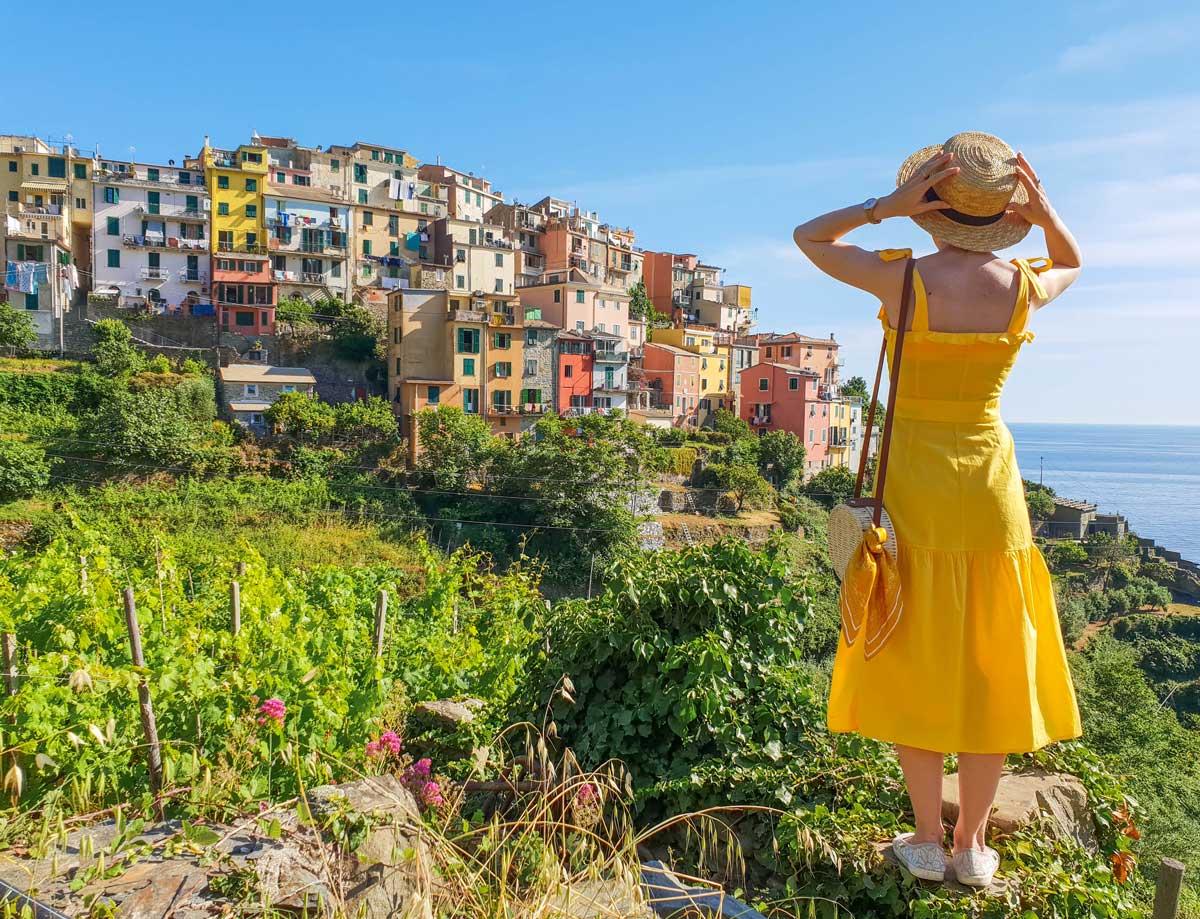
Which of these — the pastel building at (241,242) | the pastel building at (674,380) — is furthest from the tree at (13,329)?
the pastel building at (674,380)

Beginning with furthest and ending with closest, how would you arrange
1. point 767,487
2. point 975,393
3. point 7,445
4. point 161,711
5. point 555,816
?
point 767,487 → point 7,445 → point 161,711 → point 555,816 → point 975,393

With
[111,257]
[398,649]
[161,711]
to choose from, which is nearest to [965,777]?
[161,711]

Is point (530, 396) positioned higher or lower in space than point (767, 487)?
higher

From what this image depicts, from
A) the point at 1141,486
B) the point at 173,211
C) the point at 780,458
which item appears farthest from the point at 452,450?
the point at 1141,486

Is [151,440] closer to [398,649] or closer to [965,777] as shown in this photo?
[398,649]

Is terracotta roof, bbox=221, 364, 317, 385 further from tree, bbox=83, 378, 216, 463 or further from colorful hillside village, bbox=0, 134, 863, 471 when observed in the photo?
tree, bbox=83, 378, 216, 463

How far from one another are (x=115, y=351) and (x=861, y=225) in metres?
32.0

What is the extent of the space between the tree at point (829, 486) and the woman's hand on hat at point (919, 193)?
33.0 meters

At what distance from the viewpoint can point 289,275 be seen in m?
36.7

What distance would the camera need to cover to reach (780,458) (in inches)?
1394

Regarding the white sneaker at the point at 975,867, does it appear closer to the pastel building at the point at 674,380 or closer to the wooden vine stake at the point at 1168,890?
the wooden vine stake at the point at 1168,890

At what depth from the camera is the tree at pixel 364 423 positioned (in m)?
27.0

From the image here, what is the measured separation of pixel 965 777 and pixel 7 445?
25.0 metres

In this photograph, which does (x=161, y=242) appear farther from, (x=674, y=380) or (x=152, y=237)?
(x=674, y=380)
